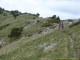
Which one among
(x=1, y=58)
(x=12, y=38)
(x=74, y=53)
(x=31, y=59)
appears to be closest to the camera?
(x=74, y=53)

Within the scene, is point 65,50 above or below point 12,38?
above

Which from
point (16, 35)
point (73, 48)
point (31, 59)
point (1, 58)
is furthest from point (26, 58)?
point (16, 35)

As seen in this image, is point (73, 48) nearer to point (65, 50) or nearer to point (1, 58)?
point (65, 50)

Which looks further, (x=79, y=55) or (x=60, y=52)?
(x=60, y=52)

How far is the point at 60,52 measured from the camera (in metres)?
32.8

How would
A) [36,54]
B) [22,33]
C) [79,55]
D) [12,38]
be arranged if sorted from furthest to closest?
[22,33] → [12,38] → [36,54] → [79,55]

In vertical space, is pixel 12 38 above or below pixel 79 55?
below

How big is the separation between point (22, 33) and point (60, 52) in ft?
179

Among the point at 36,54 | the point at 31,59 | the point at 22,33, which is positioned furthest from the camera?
the point at 22,33

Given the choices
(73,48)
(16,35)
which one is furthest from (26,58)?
(16,35)

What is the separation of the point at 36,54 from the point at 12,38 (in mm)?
44213

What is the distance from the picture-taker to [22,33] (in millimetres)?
86188

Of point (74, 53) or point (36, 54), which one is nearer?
point (74, 53)

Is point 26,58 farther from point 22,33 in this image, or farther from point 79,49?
point 22,33
